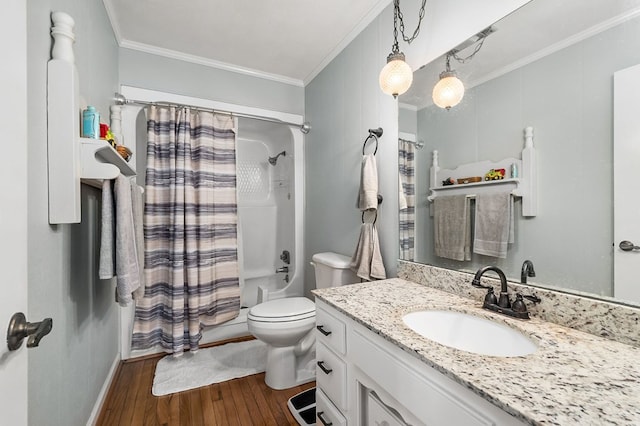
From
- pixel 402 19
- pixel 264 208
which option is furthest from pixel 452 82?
pixel 264 208

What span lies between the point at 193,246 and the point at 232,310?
25.3 inches

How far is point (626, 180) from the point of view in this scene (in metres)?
0.79

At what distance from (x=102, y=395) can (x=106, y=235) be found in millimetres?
1098

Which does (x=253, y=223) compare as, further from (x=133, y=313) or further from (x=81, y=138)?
(x=81, y=138)

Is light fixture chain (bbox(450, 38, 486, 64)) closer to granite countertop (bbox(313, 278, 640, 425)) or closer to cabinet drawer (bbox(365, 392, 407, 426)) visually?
granite countertop (bbox(313, 278, 640, 425))

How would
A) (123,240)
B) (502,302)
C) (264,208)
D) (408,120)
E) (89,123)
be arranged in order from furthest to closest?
(264,208), (408,120), (123,240), (89,123), (502,302)

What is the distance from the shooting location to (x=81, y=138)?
3.45 ft

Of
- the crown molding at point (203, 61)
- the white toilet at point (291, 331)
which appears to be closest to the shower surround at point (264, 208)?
the crown molding at point (203, 61)

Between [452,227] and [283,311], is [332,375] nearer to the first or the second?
[283,311]

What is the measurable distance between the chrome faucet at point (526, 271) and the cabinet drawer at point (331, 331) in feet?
2.26

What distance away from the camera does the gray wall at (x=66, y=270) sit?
852 millimetres

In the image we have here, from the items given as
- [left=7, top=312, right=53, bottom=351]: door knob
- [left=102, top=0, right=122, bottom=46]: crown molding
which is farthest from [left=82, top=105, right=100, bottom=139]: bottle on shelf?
[left=102, top=0, right=122, bottom=46]: crown molding

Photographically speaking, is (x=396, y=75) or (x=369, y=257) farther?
(x=369, y=257)

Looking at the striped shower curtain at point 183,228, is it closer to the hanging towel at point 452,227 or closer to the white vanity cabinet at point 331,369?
the white vanity cabinet at point 331,369
